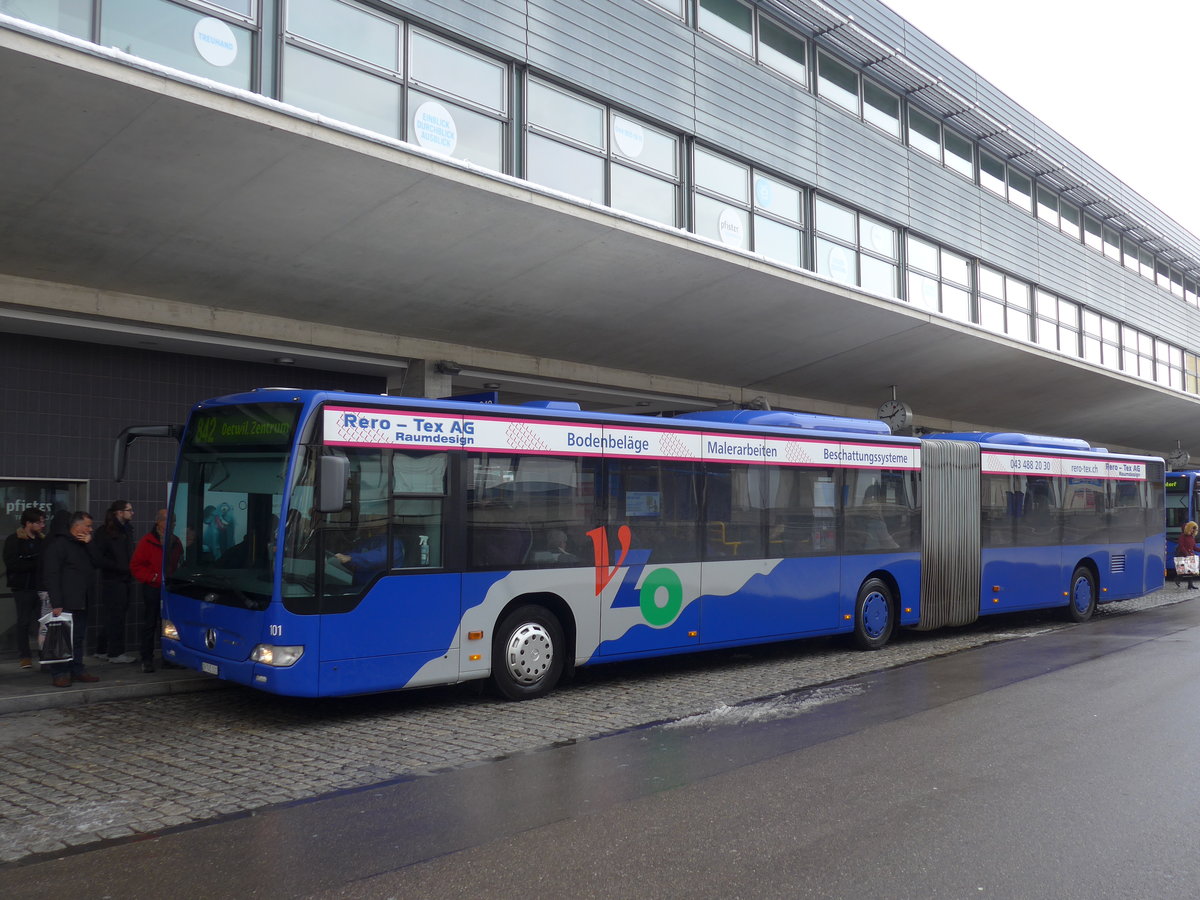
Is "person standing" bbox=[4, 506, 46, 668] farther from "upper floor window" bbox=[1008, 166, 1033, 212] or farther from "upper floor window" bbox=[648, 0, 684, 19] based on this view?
"upper floor window" bbox=[1008, 166, 1033, 212]

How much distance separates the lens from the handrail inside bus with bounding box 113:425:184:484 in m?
9.36

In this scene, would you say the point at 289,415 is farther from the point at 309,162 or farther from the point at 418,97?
the point at 418,97

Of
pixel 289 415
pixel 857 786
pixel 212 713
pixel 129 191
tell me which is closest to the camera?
pixel 857 786

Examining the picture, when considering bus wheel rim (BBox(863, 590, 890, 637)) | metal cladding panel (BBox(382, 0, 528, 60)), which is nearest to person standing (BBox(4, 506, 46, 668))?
metal cladding panel (BBox(382, 0, 528, 60))

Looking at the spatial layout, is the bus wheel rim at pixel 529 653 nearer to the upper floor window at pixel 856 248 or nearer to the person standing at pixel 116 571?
the person standing at pixel 116 571

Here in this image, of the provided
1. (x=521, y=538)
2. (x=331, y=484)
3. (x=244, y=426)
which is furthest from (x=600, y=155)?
(x=331, y=484)

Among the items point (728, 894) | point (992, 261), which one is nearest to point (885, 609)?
point (728, 894)

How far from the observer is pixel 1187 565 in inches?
928

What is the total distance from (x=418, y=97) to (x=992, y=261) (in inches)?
662

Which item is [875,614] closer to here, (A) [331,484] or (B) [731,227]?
(B) [731,227]

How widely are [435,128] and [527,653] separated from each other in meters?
6.59

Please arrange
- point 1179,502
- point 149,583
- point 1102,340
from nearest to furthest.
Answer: point 149,583 → point 1179,502 → point 1102,340

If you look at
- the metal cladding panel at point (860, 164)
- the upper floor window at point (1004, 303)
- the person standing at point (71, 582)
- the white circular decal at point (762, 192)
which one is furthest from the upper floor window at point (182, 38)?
the upper floor window at point (1004, 303)

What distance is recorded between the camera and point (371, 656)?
840cm
